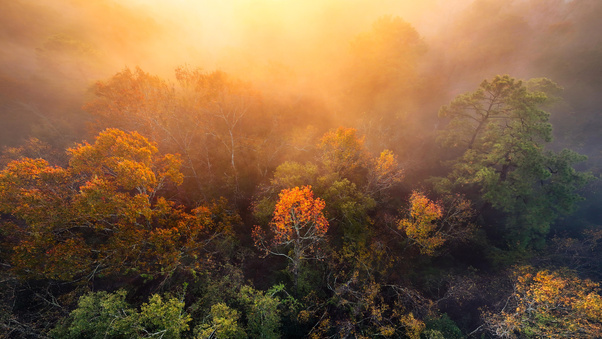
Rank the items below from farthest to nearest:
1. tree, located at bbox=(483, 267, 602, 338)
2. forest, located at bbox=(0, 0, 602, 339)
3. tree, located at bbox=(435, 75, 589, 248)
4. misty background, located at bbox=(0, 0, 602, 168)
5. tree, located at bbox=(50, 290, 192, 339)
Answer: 1. misty background, located at bbox=(0, 0, 602, 168)
2. tree, located at bbox=(435, 75, 589, 248)
3. forest, located at bbox=(0, 0, 602, 339)
4. tree, located at bbox=(483, 267, 602, 338)
5. tree, located at bbox=(50, 290, 192, 339)

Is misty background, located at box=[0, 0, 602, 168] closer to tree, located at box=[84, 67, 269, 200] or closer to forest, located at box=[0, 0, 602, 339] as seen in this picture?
forest, located at box=[0, 0, 602, 339]

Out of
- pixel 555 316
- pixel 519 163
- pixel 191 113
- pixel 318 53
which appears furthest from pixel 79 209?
pixel 318 53

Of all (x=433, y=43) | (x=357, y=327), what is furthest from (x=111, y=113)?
(x=433, y=43)

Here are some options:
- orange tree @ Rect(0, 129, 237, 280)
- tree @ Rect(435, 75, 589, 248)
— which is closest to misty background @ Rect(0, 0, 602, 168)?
tree @ Rect(435, 75, 589, 248)

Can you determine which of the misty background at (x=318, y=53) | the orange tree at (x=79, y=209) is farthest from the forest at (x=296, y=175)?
the misty background at (x=318, y=53)

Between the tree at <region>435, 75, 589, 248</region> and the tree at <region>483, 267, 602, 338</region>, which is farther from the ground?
the tree at <region>435, 75, 589, 248</region>

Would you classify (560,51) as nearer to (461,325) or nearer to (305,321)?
(461,325)

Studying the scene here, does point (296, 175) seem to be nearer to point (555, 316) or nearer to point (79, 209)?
point (79, 209)

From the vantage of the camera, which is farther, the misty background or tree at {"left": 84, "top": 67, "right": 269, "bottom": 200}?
the misty background
